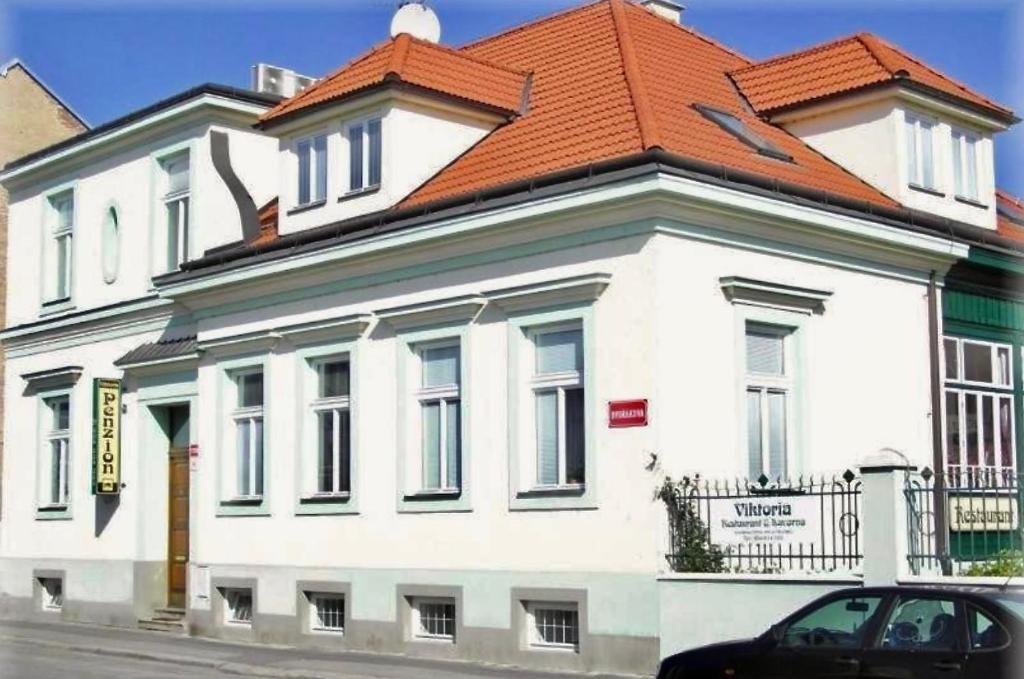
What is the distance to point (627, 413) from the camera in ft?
59.0

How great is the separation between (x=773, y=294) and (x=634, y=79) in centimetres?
352

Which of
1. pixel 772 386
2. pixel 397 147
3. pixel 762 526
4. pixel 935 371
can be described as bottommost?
pixel 762 526

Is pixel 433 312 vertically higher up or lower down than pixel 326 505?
higher up

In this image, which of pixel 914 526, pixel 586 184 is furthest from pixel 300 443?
pixel 914 526

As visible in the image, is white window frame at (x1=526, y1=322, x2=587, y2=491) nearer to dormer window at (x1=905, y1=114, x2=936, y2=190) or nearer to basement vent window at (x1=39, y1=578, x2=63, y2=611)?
dormer window at (x1=905, y1=114, x2=936, y2=190)

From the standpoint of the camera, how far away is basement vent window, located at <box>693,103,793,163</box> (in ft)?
68.2

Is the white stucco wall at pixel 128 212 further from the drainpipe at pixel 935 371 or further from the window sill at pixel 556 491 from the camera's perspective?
the drainpipe at pixel 935 371

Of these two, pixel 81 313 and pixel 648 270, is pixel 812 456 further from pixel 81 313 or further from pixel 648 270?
pixel 81 313

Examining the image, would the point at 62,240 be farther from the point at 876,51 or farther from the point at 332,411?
the point at 876,51

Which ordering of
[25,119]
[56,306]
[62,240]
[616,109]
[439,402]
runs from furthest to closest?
[25,119]
[62,240]
[56,306]
[439,402]
[616,109]

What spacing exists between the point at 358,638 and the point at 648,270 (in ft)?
22.4

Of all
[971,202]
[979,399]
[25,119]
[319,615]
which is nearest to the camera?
[319,615]

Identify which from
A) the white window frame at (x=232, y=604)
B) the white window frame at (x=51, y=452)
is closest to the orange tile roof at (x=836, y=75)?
the white window frame at (x=232, y=604)

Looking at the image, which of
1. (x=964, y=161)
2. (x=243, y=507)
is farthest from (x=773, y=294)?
(x=243, y=507)
